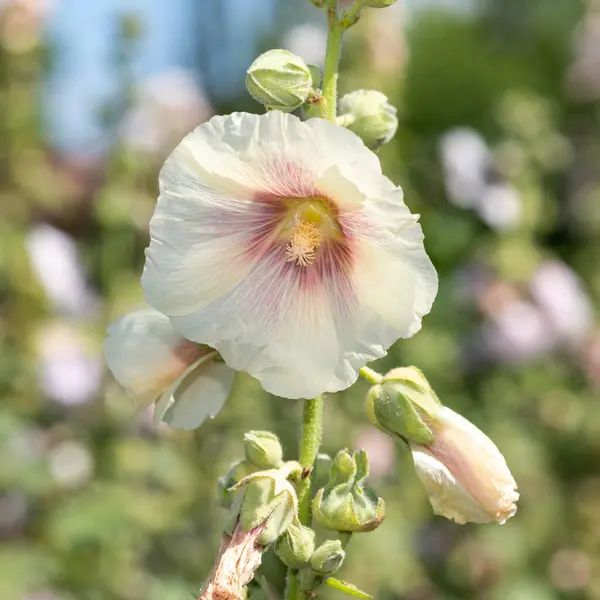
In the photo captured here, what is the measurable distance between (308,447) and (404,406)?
132 mm

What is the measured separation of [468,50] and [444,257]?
10.4 metres

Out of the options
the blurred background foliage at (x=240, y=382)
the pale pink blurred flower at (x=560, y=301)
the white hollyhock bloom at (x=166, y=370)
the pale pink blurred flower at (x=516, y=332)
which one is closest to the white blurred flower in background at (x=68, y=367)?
the blurred background foliage at (x=240, y=382)

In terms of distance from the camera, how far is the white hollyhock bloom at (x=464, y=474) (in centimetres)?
118

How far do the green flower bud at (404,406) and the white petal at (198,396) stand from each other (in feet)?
0.72

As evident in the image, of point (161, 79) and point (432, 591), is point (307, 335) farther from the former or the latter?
point (161, 79)

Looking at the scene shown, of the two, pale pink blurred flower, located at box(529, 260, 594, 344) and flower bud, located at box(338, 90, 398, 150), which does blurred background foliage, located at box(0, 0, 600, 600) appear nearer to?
pale pink blurred flower, located at box(529, 260, 594, 344)

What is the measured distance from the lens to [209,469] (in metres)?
3.48

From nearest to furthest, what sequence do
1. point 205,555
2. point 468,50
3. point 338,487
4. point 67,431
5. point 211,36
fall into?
point 338,487, point 205,555, point 67,431, point 211,36, point 468,50

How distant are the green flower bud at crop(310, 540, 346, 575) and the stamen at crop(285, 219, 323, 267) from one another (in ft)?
1.18

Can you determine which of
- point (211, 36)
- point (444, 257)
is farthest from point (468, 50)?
point (444, 257)

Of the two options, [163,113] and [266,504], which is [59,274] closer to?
[163,113]

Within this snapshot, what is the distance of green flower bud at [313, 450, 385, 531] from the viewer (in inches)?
45.7

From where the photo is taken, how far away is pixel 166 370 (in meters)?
1.32

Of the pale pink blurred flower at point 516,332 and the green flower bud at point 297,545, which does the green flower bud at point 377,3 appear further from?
the pale pink blurred flower at point 516,332
